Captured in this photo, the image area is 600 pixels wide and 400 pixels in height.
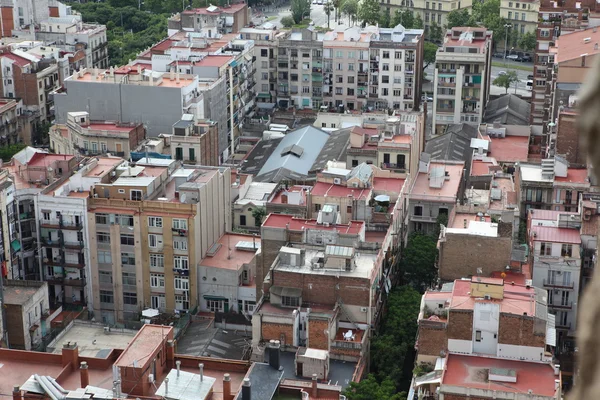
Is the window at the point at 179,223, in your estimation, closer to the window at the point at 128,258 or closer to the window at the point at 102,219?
the window at the point at 128,258

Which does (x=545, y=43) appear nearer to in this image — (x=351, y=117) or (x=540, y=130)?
(x=540, y=130)

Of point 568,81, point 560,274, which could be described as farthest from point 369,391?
point 568,81

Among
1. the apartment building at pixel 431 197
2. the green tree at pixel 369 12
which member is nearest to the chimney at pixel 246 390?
the apartment building at pixel 431 197

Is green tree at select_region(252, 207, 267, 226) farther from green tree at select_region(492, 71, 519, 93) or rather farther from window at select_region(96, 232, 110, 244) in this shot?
green tree at select_region(492, 71, 519, 93)

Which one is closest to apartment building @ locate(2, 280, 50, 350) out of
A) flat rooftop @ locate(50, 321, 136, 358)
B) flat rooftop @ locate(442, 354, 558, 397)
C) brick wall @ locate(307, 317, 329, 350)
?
flat rooftop @ locate(50, 321, 136, 358)

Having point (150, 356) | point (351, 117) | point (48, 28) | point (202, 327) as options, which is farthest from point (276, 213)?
point (48, 28)

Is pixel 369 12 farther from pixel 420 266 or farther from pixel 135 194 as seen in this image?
pixel 135 194
